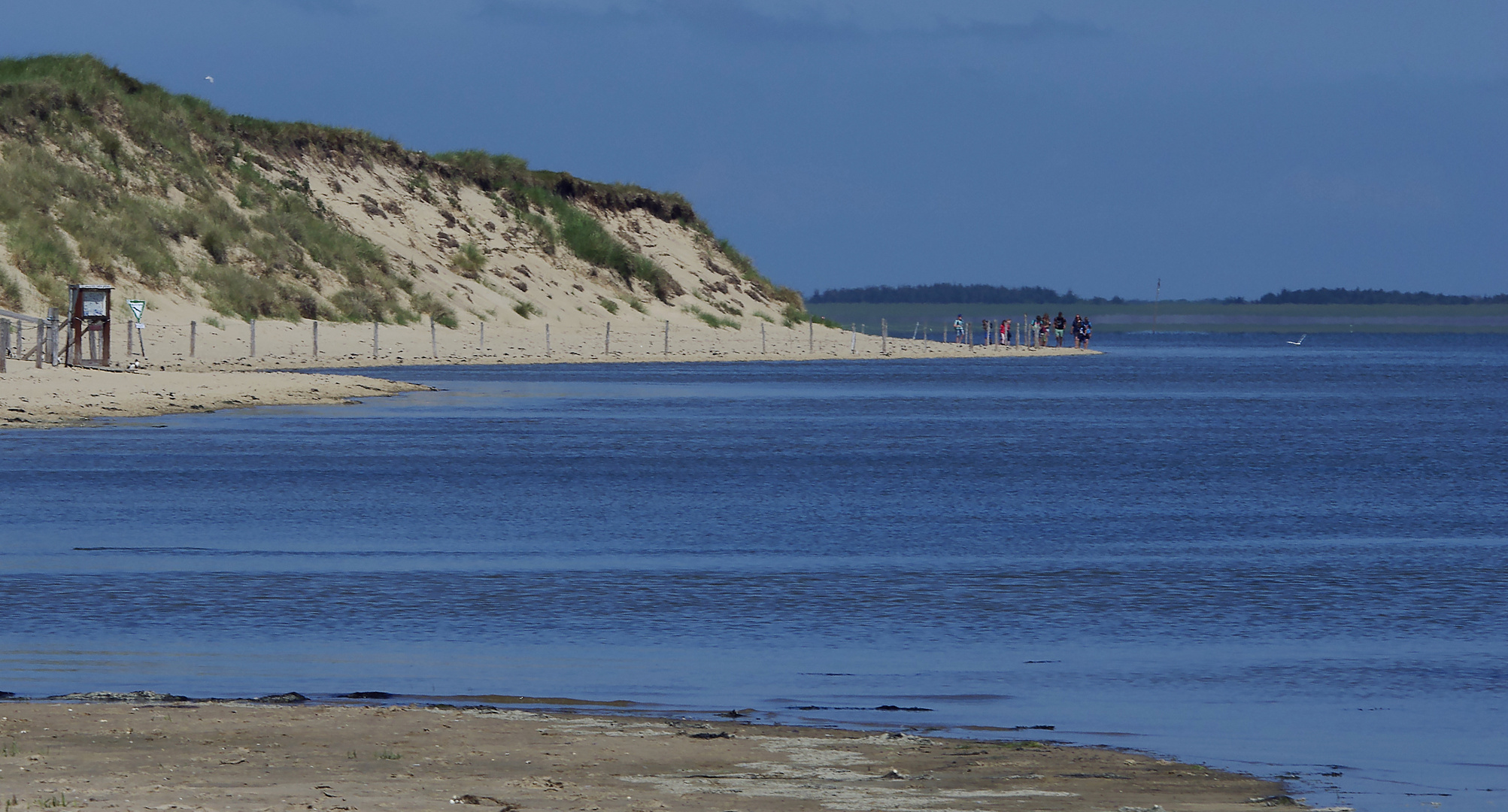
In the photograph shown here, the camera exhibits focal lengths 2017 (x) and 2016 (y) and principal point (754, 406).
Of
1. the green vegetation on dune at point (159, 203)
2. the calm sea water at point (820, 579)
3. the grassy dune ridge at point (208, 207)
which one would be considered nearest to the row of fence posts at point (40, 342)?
the calm sea water at point (820, 579)

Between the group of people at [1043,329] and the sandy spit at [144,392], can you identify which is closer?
the sandy spit at [144,392]

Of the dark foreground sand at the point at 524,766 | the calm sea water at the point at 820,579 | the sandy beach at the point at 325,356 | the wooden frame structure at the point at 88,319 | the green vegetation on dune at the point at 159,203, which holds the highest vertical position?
the green vegetation on dune at the point at 159,203

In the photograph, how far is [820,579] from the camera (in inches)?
664

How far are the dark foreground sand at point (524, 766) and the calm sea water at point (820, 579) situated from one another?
2.35 feet

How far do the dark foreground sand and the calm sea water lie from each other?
2.35 feet

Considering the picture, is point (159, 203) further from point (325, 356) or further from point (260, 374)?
point (260, 374)

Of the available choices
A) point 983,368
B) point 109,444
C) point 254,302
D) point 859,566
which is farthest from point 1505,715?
point 983,368

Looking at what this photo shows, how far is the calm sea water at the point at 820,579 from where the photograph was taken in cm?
1127

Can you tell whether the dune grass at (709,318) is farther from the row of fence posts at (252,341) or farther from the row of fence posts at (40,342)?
the row of fence posts at (40,342)

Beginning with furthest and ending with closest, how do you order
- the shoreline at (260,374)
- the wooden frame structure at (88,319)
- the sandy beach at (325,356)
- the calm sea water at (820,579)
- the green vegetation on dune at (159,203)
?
1. the green vegetation on dune at (159,203)
2. the wooden frame structure at (88,319)
3. the sandy beach at (325,356)
4. the shoreline at (260,374)
5. the calm sea water at (820,579)

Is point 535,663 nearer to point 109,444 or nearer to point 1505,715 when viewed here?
point 1505,715

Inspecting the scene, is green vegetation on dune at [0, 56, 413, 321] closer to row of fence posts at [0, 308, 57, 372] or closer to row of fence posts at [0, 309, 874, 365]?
row of fence posts at [0, 309, 874, 365]

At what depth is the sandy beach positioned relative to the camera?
134 ft

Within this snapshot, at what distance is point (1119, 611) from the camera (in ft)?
49.5
